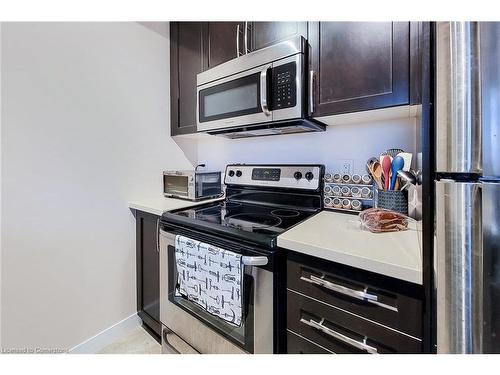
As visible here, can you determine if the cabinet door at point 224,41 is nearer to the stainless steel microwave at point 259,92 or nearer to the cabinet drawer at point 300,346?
the stainless steel microwave at point 259,92

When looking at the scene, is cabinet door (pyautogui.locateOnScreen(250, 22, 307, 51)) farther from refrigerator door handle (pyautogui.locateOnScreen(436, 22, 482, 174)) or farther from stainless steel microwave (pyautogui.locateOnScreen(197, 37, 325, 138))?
refrigerator door handle (pyautogui.locateOnScreen(436, 22, 482, 174))

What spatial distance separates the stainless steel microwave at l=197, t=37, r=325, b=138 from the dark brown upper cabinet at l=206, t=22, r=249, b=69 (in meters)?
0.07

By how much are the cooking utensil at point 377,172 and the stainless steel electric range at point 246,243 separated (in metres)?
0.27

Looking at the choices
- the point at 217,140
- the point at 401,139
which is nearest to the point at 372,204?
the point at 401,139

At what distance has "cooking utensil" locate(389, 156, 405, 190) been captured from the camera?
1.04 m

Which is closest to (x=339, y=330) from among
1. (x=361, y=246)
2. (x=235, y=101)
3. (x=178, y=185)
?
(x=361, y=246)

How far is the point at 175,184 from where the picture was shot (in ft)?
5.58

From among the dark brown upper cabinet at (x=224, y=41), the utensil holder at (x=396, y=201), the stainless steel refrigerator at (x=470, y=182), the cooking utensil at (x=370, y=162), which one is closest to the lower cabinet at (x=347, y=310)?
the stainless steel refrigerator at (x=470, y=182)

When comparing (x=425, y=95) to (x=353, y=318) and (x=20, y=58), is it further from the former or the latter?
(x=20, y=58)

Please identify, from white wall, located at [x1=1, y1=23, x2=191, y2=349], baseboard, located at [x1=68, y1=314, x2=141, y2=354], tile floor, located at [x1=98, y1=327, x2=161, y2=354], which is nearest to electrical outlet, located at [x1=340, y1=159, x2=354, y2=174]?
white wall, located at [x1=1, y1=23, x2=191, y2=349]

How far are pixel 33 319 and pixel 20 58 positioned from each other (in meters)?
1.33

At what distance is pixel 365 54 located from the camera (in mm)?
939

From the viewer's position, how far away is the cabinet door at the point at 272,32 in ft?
3.66

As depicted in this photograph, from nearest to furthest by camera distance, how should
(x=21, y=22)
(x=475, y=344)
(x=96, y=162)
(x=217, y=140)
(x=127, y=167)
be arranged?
(x=475, y=344), (x=21, y=22), (x=96, y=162), (x=127, y=167), (x=217, y=140)
